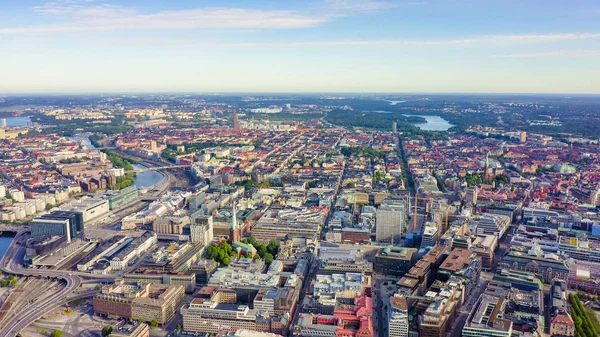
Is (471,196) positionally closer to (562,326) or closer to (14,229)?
(562,326)

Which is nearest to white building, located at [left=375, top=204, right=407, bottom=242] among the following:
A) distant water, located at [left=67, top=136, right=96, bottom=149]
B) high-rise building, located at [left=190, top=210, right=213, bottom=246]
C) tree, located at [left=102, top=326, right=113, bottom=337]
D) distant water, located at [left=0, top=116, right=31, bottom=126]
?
high-rise building, located at [left=190, top=210, right=213, bottom=246]

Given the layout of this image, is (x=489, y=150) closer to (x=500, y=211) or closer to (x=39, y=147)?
(x=500, y=211)

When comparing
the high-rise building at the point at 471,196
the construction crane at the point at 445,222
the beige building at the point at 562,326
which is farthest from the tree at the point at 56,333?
the high-rise building at the point at 471,196

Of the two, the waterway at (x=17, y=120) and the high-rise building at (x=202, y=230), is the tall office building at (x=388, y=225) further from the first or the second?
the waterway at (x=17, y=120)

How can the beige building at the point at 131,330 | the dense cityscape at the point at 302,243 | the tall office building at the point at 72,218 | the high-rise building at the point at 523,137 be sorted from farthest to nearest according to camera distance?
the high-rise building at the point at 523,137
the tall office building at the point at 72,218
the dense cityscape at the point at 302,243
the beige building at the point at 131,330

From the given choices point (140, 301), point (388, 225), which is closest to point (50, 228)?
point (140, 301)
